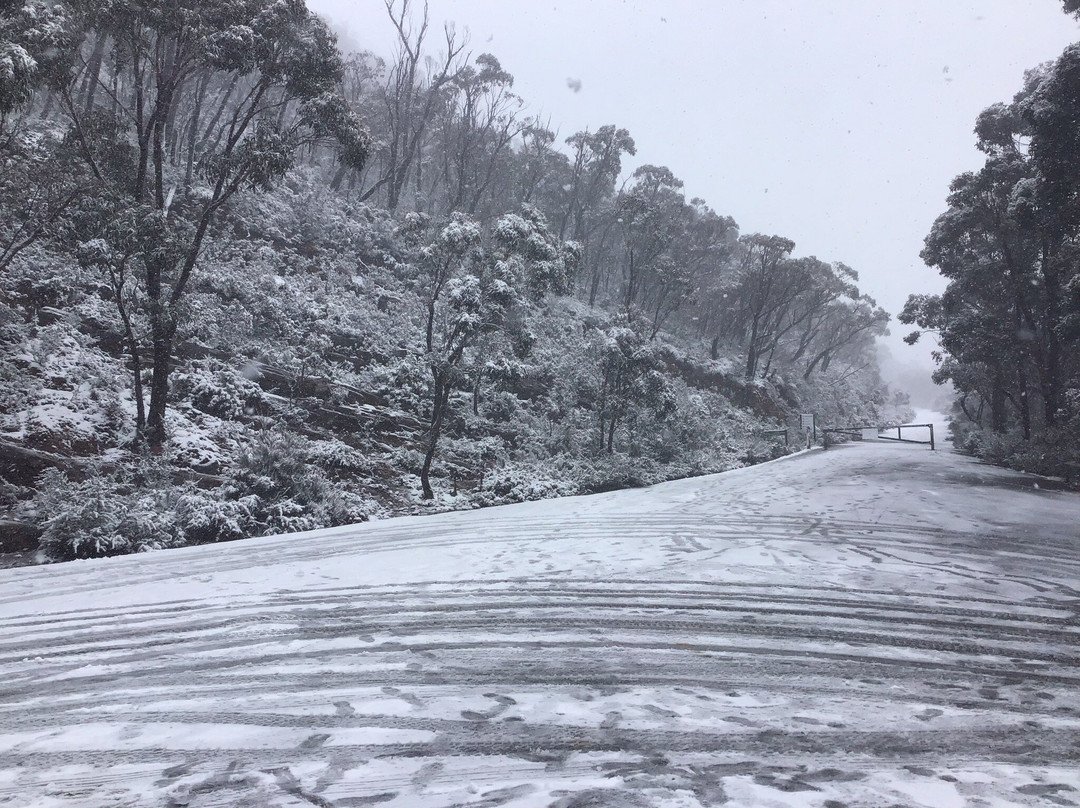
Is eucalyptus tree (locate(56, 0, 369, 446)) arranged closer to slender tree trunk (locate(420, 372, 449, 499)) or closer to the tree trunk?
the tree trunk

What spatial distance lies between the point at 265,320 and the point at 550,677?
14.3 metres

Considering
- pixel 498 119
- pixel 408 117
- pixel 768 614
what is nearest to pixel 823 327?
pixel 498 119

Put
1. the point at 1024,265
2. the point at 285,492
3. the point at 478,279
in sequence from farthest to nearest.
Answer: the point at 1024,265, the point at 478,279, the point at 285,492

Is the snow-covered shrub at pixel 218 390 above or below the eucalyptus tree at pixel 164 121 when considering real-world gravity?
below

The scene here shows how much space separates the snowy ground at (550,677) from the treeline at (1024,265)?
7738mm

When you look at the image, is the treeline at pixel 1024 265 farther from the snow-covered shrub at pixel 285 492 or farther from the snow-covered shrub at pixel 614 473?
the snow-covered shrub at pixel 285 492

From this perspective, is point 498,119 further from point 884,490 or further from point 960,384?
point 884,490

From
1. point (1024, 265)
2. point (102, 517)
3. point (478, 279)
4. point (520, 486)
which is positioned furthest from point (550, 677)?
point (1024, 265)

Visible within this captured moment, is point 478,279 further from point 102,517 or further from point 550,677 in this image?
point 550,677

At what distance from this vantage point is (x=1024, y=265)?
15641 millimetres

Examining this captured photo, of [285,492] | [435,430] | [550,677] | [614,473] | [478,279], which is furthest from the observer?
[614,473]

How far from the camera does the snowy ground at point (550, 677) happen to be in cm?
221

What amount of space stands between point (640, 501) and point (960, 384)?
19.6 metres

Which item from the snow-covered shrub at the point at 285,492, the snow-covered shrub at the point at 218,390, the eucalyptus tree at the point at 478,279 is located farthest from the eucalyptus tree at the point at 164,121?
the eucalyptus tree at the point at 478,279
